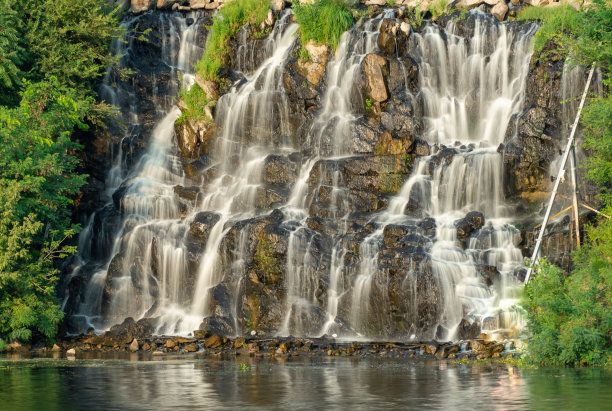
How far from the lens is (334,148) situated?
1912 inches

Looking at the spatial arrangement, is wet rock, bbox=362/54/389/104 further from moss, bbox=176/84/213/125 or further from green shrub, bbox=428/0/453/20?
moss, bbox=176/84/213/125

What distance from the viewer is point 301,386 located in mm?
22484

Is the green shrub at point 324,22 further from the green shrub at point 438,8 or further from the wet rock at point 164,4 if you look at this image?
the wet rock at point 164,4

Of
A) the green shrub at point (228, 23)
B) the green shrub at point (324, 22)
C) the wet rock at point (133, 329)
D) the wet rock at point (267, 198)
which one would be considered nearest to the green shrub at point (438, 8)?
the green shrub at point (324, 22)

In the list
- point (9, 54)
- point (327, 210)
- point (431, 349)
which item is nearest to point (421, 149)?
point (327, 210)

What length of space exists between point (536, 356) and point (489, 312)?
357 inches

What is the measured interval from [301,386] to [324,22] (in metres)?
34.5

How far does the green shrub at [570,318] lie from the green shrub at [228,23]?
31.9 metres

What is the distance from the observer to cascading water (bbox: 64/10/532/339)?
127 ft

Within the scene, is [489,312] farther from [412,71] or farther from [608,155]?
[412,71]

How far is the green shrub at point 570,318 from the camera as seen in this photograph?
2645 cm

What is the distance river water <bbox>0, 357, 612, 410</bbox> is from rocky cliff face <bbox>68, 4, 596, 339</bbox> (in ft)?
28.9

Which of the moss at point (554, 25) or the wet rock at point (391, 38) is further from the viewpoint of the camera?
the wet rock at point (391, 38)

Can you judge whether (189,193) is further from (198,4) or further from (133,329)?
(198,4)
